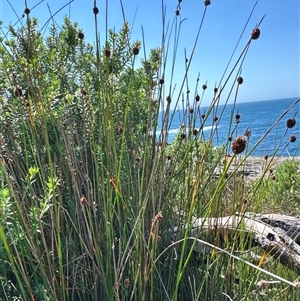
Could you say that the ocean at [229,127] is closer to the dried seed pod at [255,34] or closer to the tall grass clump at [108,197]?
the tall grass clump at [108,197]

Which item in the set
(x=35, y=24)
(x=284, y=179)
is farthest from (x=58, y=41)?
(x=284, y=179)

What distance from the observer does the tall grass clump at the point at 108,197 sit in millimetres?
996

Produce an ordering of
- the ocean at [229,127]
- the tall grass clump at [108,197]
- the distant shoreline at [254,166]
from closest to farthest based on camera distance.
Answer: the tall grass clump at [108,197]
the distant shoreline at [254,166]
the ocean at [229,127]

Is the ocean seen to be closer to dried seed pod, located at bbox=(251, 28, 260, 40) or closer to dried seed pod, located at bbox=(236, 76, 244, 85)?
dried seed pod, located at bbox=(236, 76, 244, 85)

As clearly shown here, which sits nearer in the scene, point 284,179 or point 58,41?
point 58,41

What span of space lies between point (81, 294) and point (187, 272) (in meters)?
0.35

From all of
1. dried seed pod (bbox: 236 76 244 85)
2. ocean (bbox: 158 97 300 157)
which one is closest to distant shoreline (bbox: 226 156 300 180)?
ocean (bbox: 158 97 300 157)

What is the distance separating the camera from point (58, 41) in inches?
82.5

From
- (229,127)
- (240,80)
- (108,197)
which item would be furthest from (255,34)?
(108,197)

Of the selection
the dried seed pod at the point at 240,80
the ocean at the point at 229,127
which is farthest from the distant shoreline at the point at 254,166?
the dried seed pod at the point at 240,80

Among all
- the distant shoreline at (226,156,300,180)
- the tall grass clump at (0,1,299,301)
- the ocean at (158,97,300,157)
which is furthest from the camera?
the ocean at (158,97,300,157)

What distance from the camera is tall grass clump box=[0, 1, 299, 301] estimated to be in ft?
3.27

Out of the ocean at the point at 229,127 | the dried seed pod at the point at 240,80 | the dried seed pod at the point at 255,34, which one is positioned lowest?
the ocean at the point at 229,127

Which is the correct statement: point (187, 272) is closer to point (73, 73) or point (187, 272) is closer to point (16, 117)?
point (16, 117)
